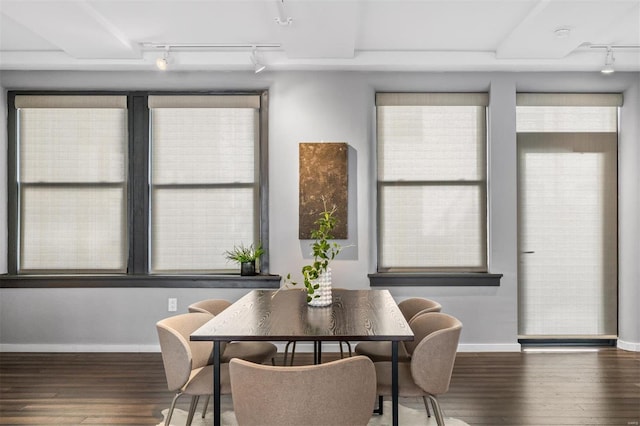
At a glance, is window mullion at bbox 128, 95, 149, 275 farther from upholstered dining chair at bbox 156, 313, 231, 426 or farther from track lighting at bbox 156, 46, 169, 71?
upholstered dining chair at bbox 156, 313, 231, 426

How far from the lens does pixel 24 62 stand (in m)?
4.33

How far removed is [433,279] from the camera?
4.41m

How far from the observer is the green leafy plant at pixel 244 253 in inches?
171

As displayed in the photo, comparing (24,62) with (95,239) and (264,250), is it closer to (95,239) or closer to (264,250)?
(95,239)

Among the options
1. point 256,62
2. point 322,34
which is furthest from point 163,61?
point 322,34

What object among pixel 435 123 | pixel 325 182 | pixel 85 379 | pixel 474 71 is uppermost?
pixel 474 71

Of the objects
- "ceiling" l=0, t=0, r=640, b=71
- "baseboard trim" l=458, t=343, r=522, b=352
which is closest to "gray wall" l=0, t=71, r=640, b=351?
"baseboard trim" l=458, t=343, r=522, b=352

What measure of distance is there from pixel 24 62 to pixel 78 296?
219 centimetres

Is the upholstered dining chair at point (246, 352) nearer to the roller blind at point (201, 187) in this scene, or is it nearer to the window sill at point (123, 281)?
the window sill at point (123, 281)

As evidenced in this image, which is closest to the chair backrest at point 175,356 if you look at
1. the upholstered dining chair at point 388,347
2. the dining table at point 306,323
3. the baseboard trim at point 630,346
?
the dining table at point 306,323

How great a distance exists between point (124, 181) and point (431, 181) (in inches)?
115

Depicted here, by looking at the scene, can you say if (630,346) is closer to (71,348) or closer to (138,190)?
(138,190)

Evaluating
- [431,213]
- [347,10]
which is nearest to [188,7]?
[347,10]

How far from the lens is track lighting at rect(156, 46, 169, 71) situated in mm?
3992
